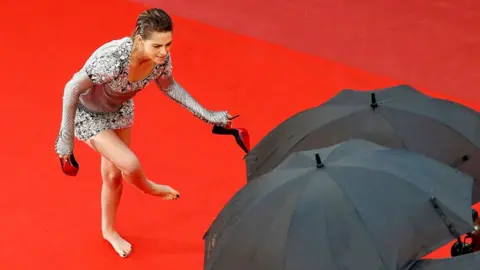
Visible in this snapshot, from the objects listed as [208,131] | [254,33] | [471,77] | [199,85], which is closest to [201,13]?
[254,33]

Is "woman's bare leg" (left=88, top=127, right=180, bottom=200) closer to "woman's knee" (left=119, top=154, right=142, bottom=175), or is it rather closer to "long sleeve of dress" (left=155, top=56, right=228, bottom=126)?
"woman's knee" (left=119, top=154, right=142, bottom=175)

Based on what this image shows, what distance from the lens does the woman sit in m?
3.07

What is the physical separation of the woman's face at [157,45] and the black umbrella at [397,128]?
1.95 feet

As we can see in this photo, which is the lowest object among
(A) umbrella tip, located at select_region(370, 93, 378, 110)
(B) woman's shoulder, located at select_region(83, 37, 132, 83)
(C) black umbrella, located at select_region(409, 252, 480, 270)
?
(C) black umbrella, located at select_region(409, 252, 480, 270)

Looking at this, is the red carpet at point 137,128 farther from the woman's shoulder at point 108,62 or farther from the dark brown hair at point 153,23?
the dark brown hair at point 153,23

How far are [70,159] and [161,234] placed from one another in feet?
2.60

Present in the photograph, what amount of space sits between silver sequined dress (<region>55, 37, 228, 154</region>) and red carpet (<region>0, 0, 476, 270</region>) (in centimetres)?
74

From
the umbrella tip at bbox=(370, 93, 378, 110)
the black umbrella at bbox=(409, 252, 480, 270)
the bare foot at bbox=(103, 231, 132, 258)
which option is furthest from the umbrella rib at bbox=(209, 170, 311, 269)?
the bare foot at bbox=(103, 231, 132, 258)

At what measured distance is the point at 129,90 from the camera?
324cm

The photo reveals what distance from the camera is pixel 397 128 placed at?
297cm

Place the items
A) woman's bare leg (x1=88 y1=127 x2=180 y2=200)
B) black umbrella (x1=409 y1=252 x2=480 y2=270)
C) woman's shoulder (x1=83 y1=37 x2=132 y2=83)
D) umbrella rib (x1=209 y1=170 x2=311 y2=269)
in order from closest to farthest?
black umbrella (x1=409 y1=252 x2=480 y2=270), umbrella rib (x1=209 y1=170 x2=311 y2=269), woman's shoulder (x1=83 y1=37 x2=132 y2=83), woman's bare leg (x1=88 y1=127 x2=180 y2=200)

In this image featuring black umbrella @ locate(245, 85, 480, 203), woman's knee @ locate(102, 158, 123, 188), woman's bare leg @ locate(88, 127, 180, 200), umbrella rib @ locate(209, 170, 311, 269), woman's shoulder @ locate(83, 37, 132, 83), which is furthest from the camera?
woman's knee @ locate(102, 158, 123, 188)

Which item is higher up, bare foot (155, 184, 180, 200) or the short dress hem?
the short dress hem

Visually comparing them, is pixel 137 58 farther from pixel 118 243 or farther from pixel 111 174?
pixel 118 243
